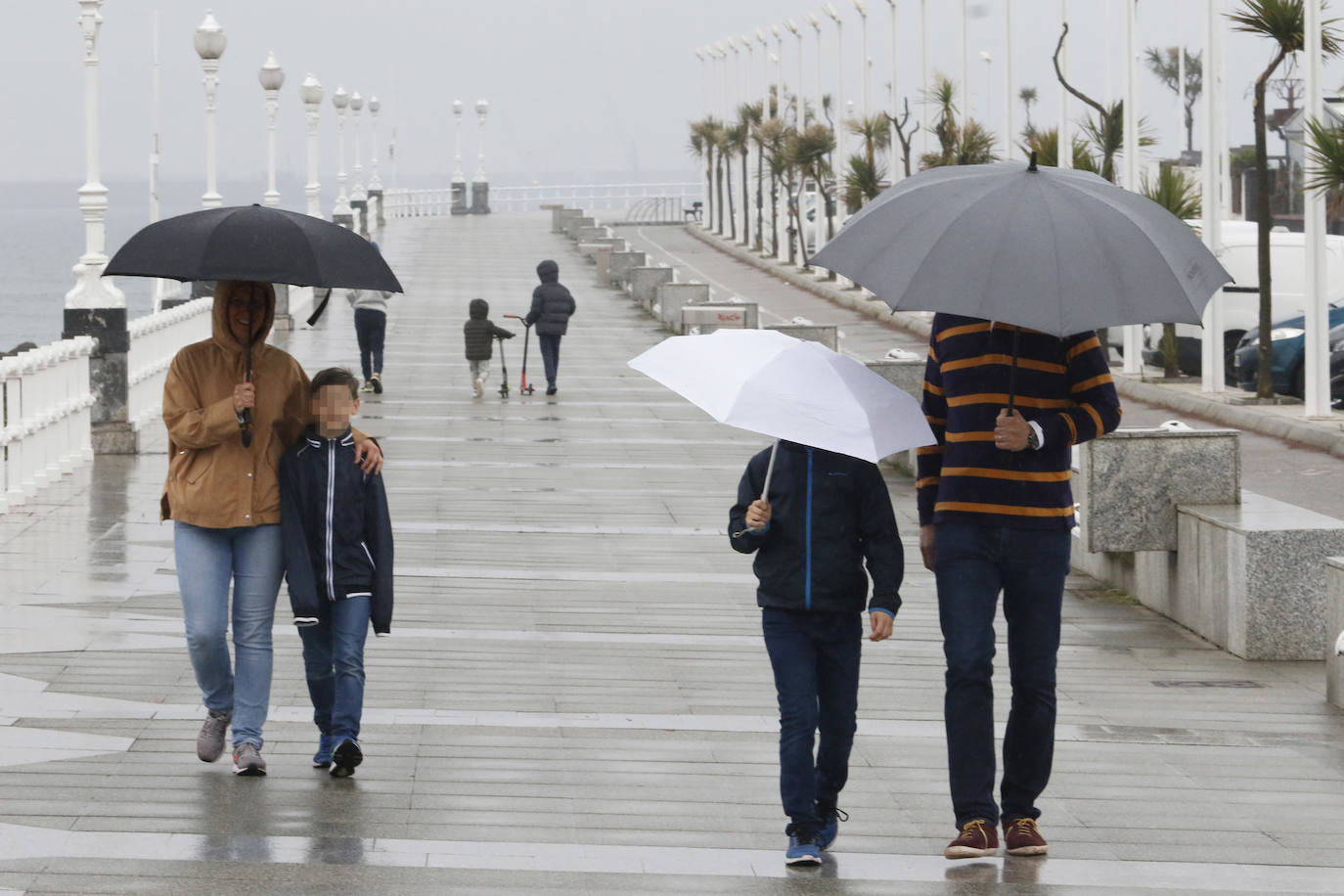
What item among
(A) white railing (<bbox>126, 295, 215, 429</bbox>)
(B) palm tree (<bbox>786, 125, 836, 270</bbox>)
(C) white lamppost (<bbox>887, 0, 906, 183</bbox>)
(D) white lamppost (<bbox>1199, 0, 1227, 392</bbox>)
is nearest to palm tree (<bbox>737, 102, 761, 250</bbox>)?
(B) palm tree (<bbox>786, 125, 836, 270</bbox>)

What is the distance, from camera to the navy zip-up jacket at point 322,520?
20.6 feet

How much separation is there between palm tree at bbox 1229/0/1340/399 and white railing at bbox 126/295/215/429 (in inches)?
448

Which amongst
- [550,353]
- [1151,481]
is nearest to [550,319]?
[550,353]

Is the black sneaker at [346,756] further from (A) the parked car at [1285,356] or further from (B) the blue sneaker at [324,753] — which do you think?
(A) the parked car at [1285,356]

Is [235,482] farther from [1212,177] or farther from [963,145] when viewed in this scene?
[963,145]

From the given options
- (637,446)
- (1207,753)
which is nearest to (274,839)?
(1207,753)

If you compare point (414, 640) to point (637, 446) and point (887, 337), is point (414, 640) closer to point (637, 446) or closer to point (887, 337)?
point (637, 446)

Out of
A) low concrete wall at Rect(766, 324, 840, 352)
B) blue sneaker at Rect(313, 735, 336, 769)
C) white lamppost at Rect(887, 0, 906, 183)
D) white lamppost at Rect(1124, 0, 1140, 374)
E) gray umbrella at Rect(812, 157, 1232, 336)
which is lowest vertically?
blue sneaker at Rect(313, 735, 336, 769)

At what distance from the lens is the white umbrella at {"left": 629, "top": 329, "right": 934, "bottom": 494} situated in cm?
535

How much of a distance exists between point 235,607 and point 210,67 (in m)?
22.9

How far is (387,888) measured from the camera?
536cm

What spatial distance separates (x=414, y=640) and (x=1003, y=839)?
3.73 metres

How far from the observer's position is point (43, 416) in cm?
1402

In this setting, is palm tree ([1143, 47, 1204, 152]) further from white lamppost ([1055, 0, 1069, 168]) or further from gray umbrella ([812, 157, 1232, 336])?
gray umbrella ([812, 157, 1232, 336])
